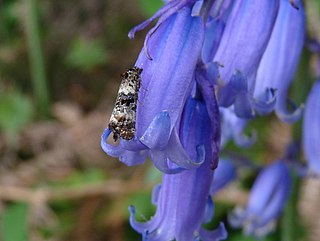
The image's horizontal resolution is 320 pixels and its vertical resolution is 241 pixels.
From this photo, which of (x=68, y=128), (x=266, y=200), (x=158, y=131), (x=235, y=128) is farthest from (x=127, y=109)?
(x=68, y=128)

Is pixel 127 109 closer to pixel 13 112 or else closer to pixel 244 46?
pixel 244 46

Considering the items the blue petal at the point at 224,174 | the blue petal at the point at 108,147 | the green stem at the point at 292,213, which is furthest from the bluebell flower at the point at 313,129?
the blue petal at the point at 108,147

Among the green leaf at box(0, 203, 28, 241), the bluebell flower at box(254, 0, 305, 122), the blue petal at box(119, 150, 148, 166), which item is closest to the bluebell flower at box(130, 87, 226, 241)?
the blue petal at box(119, 150, 148, 166)

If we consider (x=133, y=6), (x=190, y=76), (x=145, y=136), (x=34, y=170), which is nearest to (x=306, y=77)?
(x=190, y=76)

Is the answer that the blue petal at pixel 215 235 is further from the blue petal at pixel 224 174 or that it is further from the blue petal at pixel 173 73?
the blue petal at pixel 224 174

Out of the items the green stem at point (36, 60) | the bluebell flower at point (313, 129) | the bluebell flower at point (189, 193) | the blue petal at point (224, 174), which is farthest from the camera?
the green stem at point (36, 60)

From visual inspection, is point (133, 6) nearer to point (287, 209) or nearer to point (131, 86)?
point (287, 209)
